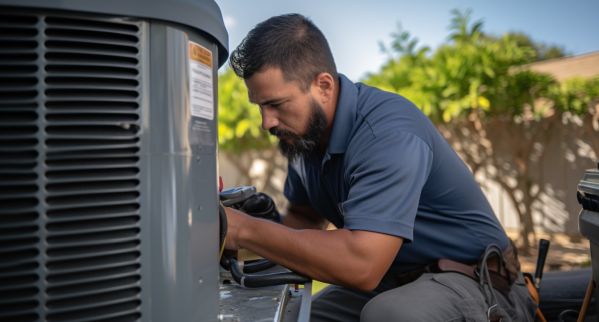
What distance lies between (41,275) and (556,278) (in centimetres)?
185

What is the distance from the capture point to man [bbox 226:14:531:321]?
1204 millimetres

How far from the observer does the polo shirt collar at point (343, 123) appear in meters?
1.52

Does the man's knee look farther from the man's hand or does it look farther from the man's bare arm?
the man's hand

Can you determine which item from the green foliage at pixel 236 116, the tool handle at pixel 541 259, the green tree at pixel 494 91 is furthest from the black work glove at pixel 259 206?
the green foliage at pixel 236 116

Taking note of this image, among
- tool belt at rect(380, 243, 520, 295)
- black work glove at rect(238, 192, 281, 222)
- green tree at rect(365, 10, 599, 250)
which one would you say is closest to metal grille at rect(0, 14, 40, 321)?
black work glove at rect(238, 192, 281, 222)

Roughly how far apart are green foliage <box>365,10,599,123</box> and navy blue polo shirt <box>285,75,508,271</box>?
4.64m

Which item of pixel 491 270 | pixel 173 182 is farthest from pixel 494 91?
pixel 173 182

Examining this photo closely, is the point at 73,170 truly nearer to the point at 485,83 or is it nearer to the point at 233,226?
the point at 233,226

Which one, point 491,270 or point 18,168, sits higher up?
point 18,168

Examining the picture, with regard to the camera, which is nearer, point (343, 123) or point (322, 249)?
point (322, 249)

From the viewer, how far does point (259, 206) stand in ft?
4.62

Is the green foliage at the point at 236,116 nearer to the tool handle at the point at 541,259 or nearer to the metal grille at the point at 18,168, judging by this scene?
the tool handle at the point at 541,259

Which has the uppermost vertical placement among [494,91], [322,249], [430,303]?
[494,91]

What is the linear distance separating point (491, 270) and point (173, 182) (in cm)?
113
